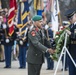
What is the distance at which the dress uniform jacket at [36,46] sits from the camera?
9.05m

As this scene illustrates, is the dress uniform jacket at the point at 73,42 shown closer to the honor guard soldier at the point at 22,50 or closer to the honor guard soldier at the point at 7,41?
the honor guard soldier at the point at 22,50

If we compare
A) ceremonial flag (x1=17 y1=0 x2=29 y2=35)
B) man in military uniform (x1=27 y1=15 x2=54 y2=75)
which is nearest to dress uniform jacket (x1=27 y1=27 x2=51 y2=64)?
→ man in military uniform (x1=27 y1=15 x2=54 y2=75)

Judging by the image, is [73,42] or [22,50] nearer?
[73,42]

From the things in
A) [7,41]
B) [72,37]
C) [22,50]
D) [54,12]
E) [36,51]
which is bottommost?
[22,50]

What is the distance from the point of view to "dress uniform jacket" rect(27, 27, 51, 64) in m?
9.05

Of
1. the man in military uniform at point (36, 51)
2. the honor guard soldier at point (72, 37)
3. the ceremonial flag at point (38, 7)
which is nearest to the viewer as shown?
the honor guard soldier at point (72, 37)

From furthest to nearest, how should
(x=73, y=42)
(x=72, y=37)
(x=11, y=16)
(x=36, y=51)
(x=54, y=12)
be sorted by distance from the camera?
(x=54, y=12) → (x=11, y=16) → (x=36, y=51) → (x=73, y=42) → (x=72, y=37)

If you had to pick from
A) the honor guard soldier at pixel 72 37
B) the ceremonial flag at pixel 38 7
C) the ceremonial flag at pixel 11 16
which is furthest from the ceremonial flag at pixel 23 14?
the honor guard soldier at pixel 72 37

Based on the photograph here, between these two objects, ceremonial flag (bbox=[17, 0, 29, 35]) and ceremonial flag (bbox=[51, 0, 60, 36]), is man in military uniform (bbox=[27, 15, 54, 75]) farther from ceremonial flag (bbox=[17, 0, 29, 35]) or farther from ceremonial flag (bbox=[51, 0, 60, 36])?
ceremonial flag (bbox=[51, 0, 60, 36])

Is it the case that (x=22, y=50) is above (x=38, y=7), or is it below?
below

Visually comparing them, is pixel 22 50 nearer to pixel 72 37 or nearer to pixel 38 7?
pixel 38 7

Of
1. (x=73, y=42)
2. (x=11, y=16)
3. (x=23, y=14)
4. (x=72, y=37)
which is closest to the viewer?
(x=72, y=37)

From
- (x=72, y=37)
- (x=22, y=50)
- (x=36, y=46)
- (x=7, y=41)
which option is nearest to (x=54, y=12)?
(x=22, y=50)

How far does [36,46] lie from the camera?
9055 mm
